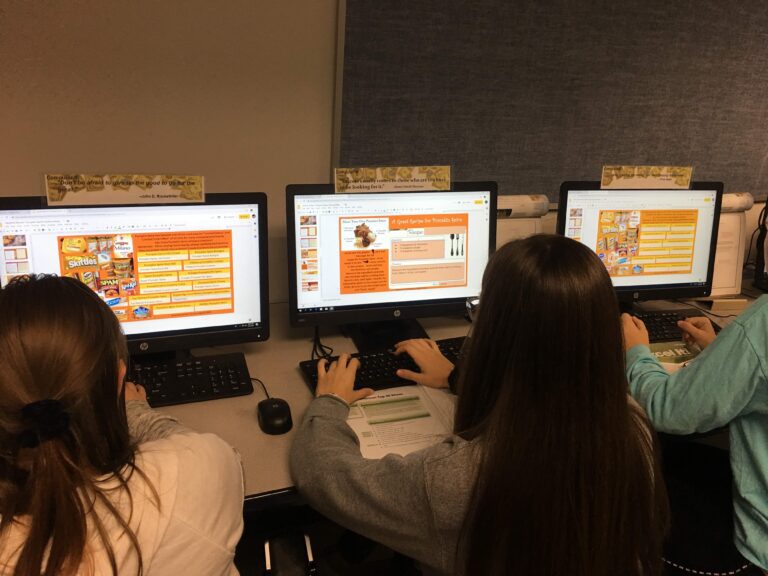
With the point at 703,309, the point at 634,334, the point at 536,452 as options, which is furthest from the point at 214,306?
the point at 703,309

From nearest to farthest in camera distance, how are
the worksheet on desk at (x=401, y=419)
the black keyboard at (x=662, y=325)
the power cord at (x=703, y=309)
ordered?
the worksheet on desk at (x=401, y=419) → the black keyboard at (x=662, y=325) → the power cord at (x=703, y=309)

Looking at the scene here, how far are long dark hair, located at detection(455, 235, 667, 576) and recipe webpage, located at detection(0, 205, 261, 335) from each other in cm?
67

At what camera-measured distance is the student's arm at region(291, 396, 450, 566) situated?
0.85m

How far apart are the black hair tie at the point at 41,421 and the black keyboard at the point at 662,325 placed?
140 cm

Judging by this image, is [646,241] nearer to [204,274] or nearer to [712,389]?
[712,389]

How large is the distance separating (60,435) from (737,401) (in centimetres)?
105

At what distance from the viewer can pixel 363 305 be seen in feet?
4.83

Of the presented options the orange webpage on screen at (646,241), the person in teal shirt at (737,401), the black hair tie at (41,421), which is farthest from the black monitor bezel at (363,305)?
the black hair tie at (41,421)

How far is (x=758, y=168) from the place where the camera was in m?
2.21

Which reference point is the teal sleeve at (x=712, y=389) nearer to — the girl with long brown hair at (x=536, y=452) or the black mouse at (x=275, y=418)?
the girl with long brown hair at (x=536, y=452)

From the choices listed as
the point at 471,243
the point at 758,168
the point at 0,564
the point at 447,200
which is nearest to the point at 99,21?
the point at 447,200

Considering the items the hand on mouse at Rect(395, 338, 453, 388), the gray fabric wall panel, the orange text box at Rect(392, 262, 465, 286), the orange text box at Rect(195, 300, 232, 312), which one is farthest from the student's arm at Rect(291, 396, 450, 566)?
the gray fabric wall panel

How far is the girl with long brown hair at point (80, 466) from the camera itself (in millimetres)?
671

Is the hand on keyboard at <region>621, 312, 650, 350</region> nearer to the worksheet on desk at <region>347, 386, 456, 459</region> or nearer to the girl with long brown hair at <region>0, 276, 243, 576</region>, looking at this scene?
the worksheet on desk at <region>347, 386, 456, 459</region>
